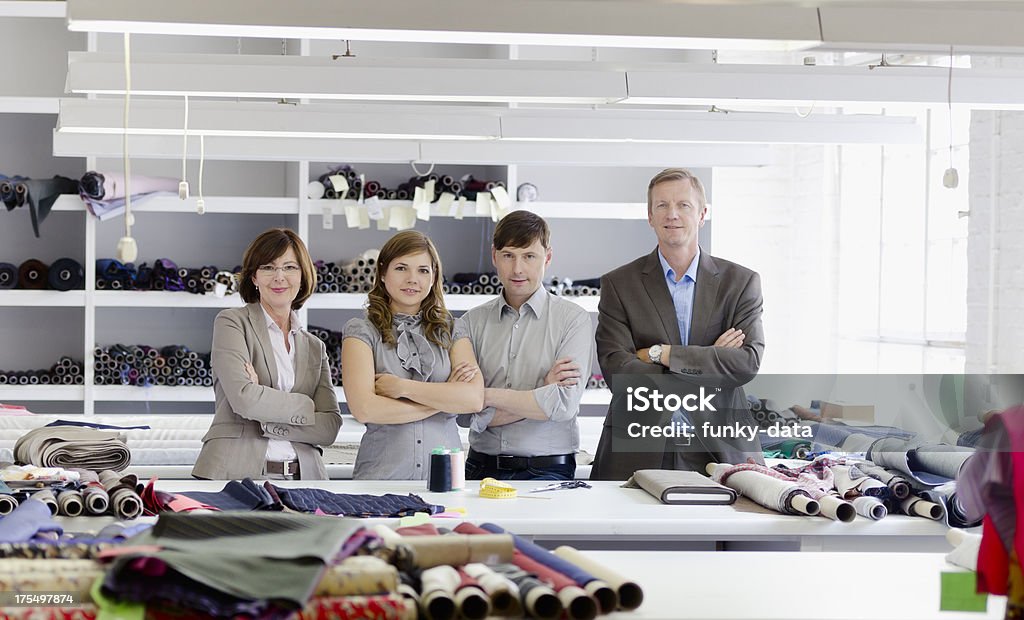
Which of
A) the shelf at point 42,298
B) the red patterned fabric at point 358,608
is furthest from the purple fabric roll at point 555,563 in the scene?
the shelf at point 42,298

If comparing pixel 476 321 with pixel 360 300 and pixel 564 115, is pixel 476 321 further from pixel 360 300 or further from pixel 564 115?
pixel 360 300

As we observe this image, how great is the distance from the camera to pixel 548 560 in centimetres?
217

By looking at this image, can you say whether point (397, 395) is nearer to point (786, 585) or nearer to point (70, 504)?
point (70, 504)

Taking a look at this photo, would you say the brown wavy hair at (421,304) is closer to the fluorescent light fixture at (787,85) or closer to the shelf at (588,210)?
the fluorescent light fixture at (787,85)

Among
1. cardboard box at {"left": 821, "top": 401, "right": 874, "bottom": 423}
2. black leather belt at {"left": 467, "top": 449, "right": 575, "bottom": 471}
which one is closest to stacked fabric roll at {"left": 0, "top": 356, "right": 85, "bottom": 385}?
black leather belt at {"left": 467, "top": 449, "right": 575, "bottom": 471}

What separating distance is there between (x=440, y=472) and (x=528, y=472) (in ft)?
1.43

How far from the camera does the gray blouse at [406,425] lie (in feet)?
12.2

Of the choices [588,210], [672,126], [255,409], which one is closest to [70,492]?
[255,409]

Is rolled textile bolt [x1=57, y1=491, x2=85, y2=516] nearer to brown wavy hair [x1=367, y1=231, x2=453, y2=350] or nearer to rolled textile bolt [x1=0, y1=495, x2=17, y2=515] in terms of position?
rolled textile bolt [x1=0, y1=495, x2=17, y2=515]

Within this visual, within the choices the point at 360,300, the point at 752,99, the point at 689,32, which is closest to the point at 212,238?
the point at 360,300

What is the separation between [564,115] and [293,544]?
2998 mm

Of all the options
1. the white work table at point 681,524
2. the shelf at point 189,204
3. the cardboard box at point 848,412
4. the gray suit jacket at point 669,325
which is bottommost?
the white work table at point 681,524

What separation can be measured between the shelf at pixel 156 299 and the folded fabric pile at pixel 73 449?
2596mm

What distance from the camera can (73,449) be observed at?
354 cm
